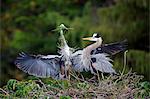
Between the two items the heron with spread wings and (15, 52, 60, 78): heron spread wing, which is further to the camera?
(15, 52, 60, 78): heron spread wing

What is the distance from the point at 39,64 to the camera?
4859 millimetres

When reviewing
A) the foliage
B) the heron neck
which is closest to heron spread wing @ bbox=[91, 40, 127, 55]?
the heron neck

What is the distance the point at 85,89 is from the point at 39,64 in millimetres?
942

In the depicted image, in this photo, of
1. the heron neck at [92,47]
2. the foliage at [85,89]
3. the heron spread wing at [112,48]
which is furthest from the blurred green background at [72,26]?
the foliage at [85,89]

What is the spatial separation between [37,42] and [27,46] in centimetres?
26

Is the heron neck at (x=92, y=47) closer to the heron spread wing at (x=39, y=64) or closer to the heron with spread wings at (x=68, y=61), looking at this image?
the heron with spread wings at (x=68, y=61)

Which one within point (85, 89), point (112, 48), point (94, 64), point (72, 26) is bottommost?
point (85, 89)

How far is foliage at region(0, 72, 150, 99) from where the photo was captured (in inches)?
154

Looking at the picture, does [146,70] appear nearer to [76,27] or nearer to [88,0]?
[76,27]

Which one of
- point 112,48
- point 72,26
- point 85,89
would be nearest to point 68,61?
Answer: point 112,48

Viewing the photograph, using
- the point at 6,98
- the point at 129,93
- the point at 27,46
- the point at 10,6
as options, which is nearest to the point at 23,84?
the point at 6,98

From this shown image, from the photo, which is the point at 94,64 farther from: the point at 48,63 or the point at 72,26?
the point at 72,26

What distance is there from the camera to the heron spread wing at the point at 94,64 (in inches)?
186

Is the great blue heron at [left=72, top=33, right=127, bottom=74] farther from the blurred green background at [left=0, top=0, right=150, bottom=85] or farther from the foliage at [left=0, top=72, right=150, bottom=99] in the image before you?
the blurred green background at [left=0, top=0, right=150, bottom=85]
